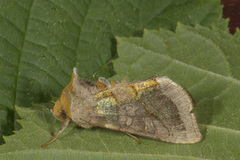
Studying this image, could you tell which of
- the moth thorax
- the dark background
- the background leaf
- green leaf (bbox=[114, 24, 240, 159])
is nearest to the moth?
the moth thorax

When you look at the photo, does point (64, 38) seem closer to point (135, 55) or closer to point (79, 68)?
point (79, 68)

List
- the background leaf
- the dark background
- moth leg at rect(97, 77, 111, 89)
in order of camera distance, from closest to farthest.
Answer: the background leaf < moth leg at rect(97, 77, 111, 89) < the dark background

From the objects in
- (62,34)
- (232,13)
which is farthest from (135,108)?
(232,13)

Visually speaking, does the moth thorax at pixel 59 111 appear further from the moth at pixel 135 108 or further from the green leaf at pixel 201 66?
the green leaf at pixel 201 66

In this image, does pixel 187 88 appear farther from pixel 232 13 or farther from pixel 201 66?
pixel 232 13

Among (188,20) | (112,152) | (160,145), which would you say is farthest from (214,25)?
(112,152)

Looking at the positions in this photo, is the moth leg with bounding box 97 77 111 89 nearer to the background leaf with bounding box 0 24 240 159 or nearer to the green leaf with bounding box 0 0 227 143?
the background leaf with bounding box 0 24 240 159
